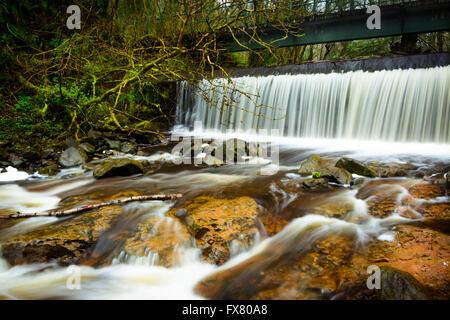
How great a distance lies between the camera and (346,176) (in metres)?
4.56

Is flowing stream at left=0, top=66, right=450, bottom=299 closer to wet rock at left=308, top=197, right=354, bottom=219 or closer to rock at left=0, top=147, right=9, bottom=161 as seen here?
wet rock at left=308, top=197, right=354, bottom=219

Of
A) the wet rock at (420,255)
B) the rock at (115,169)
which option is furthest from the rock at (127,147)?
the wet rock at (420,255)

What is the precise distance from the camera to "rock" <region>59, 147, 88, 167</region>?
20.2ft

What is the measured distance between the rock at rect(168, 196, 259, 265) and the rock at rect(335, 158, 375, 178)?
2145 mm

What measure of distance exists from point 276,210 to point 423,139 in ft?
19.5

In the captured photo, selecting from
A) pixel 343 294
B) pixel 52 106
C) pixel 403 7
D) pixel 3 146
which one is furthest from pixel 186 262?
pixel 403 7

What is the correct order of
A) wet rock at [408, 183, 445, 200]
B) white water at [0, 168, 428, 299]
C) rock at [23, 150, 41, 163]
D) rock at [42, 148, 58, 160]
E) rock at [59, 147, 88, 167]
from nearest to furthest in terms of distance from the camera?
white water at [0, 168, 428, 299], wet rock at [408, 183, 445, 200], rock at [23, 150, 41, 163], rock at [59, 147, 88, 167], rock at [42, 148, 58, 160]

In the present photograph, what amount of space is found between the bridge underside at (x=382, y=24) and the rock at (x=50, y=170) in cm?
541

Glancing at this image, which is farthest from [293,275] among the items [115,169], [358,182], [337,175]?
[115,169]

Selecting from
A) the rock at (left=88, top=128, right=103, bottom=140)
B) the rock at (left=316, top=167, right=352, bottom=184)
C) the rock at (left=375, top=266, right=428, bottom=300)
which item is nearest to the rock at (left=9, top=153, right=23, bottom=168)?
the rock at (left=88, top=128, right=103, bottom=140)

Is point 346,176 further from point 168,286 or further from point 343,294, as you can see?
point 168,286

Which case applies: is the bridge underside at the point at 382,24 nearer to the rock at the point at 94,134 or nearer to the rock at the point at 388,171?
the rock at the point at 388,171

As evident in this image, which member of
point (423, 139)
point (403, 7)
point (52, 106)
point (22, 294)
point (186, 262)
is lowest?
point (22, 294)

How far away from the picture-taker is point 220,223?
3162 mm
